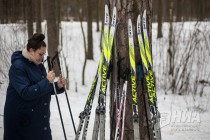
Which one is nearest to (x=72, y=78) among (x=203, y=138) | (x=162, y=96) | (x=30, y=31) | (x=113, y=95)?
(x=30, y=31)

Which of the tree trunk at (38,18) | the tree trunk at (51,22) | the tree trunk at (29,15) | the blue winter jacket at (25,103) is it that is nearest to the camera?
the blue winter jacket at (25,103)

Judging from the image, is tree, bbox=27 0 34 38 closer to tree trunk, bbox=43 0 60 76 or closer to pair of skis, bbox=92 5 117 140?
tree trunk, bbox=43 0 60 76

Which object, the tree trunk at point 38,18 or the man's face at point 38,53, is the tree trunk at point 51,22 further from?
the man's face at point 38,53

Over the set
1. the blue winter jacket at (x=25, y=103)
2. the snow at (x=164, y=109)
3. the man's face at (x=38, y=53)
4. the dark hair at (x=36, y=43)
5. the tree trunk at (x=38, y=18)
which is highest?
the tree trunk at (x=38, y=18)

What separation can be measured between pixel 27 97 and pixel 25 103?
24 cm

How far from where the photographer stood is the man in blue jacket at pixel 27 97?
10.5ft

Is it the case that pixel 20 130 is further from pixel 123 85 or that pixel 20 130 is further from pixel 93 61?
pixel 93 61

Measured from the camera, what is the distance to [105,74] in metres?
3.47

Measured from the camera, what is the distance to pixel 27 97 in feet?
10.3

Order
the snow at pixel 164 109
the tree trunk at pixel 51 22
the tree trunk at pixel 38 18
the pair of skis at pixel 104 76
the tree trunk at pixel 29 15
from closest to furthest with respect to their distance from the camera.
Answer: the pair of skis at pixel 104 76
the snow at pixel 164 109
the tree trunk at pixel 29 15
the tree trunk at pixel 51 22
the tree trunk at pixel 38 18

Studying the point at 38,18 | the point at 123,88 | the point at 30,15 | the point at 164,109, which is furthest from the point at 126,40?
the point at 38,18

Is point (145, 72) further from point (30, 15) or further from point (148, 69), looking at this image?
point (30, 15)

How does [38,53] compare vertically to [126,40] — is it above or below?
below

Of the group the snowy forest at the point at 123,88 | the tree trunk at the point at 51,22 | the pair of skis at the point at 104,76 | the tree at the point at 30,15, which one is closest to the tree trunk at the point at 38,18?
the snowy forest at the point at 123,88
